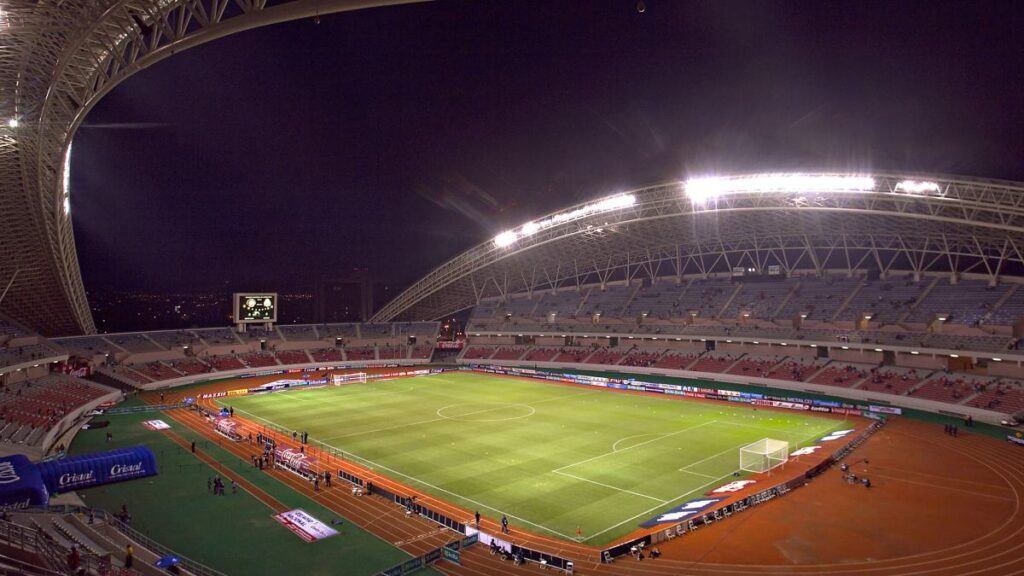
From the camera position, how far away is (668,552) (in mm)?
17891

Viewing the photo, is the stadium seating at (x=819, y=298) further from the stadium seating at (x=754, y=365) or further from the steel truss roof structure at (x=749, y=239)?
the stadium seating at (x=754, y=365)

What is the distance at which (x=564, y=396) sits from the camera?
49.8 meters

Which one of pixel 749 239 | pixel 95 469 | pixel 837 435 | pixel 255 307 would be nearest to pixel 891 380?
pixel 837 435

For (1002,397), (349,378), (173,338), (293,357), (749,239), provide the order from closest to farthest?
(1002,397) → (749,239) → (349,378) → (173,338) → (293,357)

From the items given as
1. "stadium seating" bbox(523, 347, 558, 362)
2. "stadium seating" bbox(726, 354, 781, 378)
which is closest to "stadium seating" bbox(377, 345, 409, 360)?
"stadium seating" bbox(523, 347, 558, 362)

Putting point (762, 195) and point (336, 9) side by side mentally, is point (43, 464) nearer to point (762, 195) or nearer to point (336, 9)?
point (336, 9)

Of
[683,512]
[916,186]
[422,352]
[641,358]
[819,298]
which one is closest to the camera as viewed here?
[683,512]

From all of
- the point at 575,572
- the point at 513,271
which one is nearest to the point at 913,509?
the point at 575,572

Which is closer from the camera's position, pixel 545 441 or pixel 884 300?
pixel 545 441

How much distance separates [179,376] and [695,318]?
5371 centimetres

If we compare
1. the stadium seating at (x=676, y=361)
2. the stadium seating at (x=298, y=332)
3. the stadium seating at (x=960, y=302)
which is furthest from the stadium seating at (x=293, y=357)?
the stadium seating at (x=960, y=302)

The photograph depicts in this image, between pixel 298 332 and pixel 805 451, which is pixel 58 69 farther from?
pixel 298 332

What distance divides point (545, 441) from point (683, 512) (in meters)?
12.7

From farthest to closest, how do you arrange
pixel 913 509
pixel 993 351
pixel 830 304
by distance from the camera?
pixel 830 304 < pixel 993 351 < pixel 913 509
